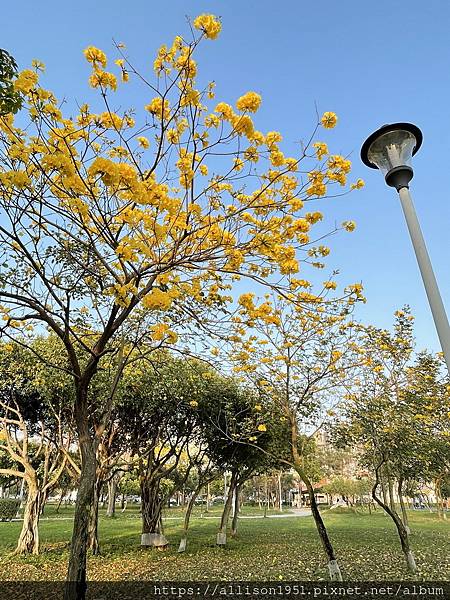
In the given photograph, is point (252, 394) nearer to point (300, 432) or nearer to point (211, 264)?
point (300, 432)

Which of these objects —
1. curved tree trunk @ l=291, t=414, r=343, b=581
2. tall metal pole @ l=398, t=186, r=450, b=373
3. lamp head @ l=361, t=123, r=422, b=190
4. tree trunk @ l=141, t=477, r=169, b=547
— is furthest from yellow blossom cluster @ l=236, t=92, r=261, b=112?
tree trunk @ l=141, t=477, r=169, b=547

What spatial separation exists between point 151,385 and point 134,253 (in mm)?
6070

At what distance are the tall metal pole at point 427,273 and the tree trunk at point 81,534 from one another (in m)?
3.58

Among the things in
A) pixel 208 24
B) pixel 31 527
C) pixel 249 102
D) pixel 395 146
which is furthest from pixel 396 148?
pixel 31 527

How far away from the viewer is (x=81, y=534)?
13.0 feet

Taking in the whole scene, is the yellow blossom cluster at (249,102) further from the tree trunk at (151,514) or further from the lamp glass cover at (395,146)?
the tree trunk at (151,514)

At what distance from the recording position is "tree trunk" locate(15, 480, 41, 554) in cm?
845

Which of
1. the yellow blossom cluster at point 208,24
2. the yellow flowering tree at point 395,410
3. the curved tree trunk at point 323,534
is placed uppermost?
the yellow blossom cluster at point 208,24

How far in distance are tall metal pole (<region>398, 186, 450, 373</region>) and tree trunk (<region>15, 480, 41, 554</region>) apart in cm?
938

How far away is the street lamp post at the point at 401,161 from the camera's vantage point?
231 centimetres

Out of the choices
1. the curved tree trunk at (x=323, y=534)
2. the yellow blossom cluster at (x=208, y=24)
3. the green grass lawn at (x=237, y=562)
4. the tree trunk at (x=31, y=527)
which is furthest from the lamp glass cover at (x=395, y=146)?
the tree trunk at (x=31, y=527)

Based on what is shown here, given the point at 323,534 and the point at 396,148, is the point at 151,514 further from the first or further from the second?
the point at 396,148

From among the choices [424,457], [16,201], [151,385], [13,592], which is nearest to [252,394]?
[151,385]

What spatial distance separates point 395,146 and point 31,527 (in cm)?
980
